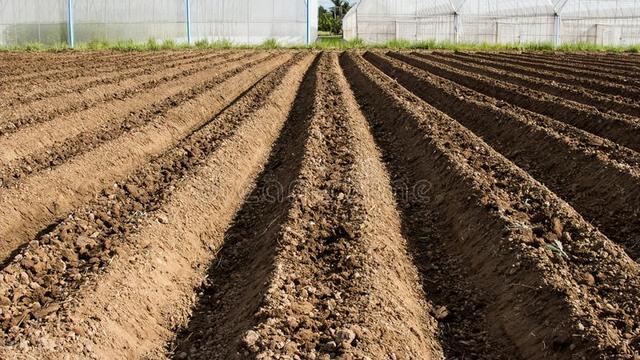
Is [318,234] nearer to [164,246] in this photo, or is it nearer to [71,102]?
[164,246]

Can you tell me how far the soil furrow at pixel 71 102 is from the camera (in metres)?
9.06

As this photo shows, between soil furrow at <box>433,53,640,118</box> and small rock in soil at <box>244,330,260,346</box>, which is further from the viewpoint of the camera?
soil furrow at <box>433,53,640,118</box>

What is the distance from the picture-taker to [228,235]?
5668mm

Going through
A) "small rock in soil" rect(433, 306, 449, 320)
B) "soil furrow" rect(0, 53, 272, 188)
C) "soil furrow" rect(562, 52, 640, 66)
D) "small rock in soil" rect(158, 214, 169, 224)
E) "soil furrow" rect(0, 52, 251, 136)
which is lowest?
"small rock in soil" rect(433, 306, 449, 320)

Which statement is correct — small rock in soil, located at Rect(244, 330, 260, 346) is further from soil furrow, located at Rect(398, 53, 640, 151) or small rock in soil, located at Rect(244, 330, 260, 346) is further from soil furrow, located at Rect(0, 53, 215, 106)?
soil furrow, located at Rect(0, 53, 215, 106)

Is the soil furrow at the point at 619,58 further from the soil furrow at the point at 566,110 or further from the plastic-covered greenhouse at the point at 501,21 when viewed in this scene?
the plastic-covered greenhouse at the point at 501,21

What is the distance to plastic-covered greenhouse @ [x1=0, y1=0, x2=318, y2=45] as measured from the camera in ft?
99.2

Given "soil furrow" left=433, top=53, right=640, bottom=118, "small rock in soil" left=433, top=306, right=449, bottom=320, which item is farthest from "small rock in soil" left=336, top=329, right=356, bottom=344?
"soil furrow" left=433, top=53, right=640, bottom=118

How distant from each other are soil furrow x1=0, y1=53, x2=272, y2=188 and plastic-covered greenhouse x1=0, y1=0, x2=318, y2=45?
20223mm

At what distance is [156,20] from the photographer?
1257 inches

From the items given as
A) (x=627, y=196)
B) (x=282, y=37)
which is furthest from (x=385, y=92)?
(x=282, y=37)

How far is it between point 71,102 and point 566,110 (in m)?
7.62

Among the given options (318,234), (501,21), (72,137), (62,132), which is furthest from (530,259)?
(501,21)

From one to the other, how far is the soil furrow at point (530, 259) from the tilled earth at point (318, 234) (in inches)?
0.6
